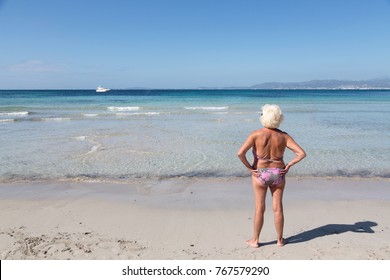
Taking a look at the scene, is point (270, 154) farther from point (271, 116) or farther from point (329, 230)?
point (329, 230)

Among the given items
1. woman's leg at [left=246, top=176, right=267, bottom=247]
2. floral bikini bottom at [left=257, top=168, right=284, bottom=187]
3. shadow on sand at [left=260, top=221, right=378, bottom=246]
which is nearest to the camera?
floral bikini bottom at [left=257, top=168, right=284, bottom=187]

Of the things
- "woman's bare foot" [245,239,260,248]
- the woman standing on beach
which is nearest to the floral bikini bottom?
the woman standing on beach

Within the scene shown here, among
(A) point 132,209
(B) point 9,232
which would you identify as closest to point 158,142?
(A) point 132,209

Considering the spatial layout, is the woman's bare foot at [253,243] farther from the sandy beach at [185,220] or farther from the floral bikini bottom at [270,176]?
the floral bikini bottom at [270,176]

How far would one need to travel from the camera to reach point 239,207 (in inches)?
236

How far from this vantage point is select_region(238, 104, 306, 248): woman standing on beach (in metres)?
4.04

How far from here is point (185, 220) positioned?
213 inches

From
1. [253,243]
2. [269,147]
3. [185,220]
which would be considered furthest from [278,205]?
[185,220]

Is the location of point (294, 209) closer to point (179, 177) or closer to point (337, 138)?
point (179, 177)

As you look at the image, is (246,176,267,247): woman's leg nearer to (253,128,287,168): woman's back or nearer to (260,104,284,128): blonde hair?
(253,128,287,168): woman's back

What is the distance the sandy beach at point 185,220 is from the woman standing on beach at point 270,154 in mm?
796

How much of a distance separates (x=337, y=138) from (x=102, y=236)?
1160 cm

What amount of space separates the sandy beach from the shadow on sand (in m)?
0.01

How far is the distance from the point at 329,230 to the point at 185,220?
2.32 m
